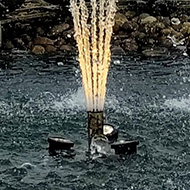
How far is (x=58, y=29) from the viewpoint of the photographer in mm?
28141

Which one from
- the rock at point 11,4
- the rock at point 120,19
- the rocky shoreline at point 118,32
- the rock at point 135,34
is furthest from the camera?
the rock at point 11,4

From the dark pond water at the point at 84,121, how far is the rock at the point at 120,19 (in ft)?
11.7

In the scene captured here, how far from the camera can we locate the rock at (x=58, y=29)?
27.9 meters

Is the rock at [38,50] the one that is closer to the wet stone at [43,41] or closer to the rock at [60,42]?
the wet stone at [43,41]

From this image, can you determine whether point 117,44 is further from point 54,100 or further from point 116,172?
point 116,172

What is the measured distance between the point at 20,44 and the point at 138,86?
7.84 m

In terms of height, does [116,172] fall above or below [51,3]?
below

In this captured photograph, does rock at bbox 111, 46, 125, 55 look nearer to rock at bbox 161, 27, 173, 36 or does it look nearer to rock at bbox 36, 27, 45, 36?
rock at bbox 161, 27, 173, 36

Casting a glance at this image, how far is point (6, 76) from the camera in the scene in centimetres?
2267

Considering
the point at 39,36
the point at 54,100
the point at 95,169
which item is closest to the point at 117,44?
the point at 39,36

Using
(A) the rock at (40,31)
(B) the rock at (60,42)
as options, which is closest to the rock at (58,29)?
(A) the rock at (40,31)

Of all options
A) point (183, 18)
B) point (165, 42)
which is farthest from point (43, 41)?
point (183, 18)

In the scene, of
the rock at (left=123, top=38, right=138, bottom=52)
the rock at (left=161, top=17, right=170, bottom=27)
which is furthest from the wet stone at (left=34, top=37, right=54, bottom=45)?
the rock at (left=161, top=17, right=170, bottom=27)

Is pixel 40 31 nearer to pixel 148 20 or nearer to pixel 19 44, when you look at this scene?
pixel 19 44
